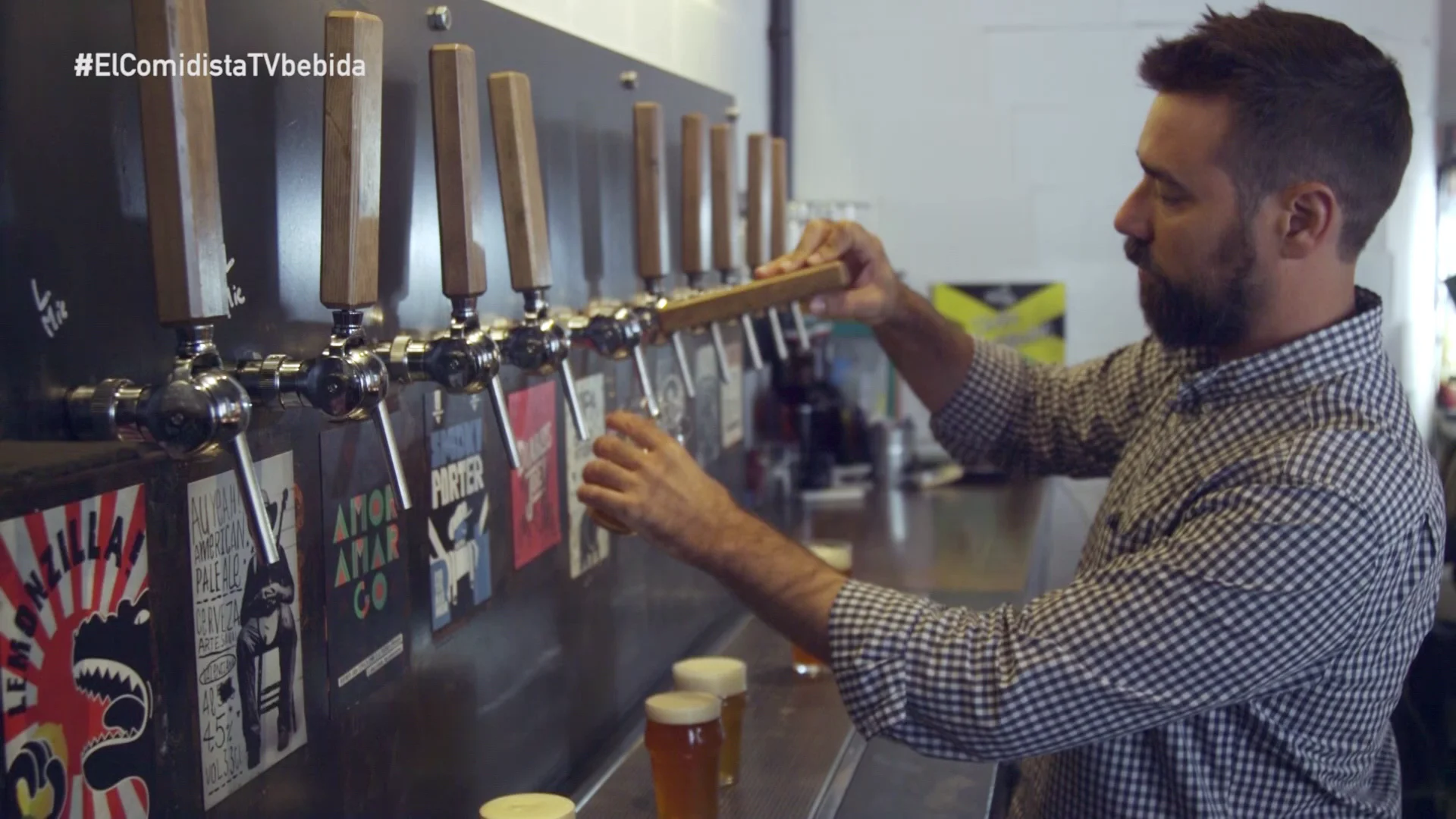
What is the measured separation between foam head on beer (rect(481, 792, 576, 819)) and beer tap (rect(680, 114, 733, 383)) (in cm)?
75

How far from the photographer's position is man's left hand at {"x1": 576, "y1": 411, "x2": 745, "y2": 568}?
126 centimetres

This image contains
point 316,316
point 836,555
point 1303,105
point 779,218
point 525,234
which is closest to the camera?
point 316,316

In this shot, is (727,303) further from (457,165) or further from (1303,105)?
(1303,105)

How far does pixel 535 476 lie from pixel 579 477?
0.54 ft

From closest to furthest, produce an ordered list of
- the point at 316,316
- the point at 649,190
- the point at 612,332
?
the point at 316,316 < the point at 612,332 < the point at 649,190

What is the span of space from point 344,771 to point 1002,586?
141 cm

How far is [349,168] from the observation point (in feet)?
3.20

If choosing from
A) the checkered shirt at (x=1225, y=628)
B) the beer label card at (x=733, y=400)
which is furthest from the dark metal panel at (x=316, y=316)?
the beer label card at (x=733, y=400)

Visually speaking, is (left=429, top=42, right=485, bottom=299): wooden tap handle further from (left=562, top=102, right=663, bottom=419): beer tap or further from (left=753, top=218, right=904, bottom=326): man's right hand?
(left=753, top=218, right=904, bottom=326): man's right hand

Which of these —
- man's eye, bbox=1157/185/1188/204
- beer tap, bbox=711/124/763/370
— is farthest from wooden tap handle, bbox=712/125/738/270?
man's eye, bbox=1157/185/1188/204

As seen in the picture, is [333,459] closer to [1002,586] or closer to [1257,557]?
[1257,557]

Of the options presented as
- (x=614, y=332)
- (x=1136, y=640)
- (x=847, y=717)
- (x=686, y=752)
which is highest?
(x=614, y=332)

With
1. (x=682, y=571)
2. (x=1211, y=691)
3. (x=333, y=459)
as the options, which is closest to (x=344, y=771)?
(x=333, y=459)

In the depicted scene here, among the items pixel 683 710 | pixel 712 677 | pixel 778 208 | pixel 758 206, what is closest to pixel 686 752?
pixel 683 710
